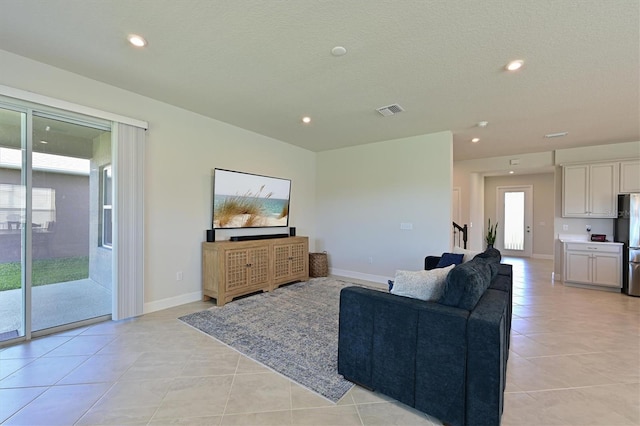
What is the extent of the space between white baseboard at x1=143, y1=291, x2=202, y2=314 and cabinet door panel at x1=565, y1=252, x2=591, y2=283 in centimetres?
665

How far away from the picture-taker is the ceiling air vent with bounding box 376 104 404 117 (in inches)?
141

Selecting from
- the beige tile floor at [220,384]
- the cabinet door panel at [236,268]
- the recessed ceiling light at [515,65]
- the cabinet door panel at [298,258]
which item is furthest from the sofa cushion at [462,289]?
the cabinet door panel at [298,258]

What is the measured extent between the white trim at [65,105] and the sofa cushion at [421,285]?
11.6 feet

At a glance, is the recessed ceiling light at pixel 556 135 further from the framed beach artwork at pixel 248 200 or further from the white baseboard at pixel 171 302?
the white baseboard at pixel 171 302

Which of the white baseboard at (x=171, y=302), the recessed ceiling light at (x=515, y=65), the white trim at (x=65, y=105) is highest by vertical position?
the recessed ceiling light at (x=515, y=65)

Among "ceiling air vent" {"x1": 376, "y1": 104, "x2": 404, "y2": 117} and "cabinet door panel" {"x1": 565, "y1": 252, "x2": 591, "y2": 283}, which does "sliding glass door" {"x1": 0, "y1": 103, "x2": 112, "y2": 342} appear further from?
"cabinet door panel" {"x1": 565, "y1": 252, "x2": 591, "y2": 283}

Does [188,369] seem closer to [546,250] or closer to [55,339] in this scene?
[55,339]

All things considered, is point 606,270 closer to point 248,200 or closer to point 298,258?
point 298,258

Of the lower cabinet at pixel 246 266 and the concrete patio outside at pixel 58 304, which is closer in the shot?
the concrete patio outside at pixel 58 304

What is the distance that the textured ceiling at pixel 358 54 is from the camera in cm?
192

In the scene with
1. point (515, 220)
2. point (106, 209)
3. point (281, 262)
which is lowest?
point (281, 262)

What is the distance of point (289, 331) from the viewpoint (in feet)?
9.74

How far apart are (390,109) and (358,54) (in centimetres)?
140

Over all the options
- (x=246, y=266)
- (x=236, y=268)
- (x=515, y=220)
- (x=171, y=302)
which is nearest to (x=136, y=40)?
(x=236, y=268)
